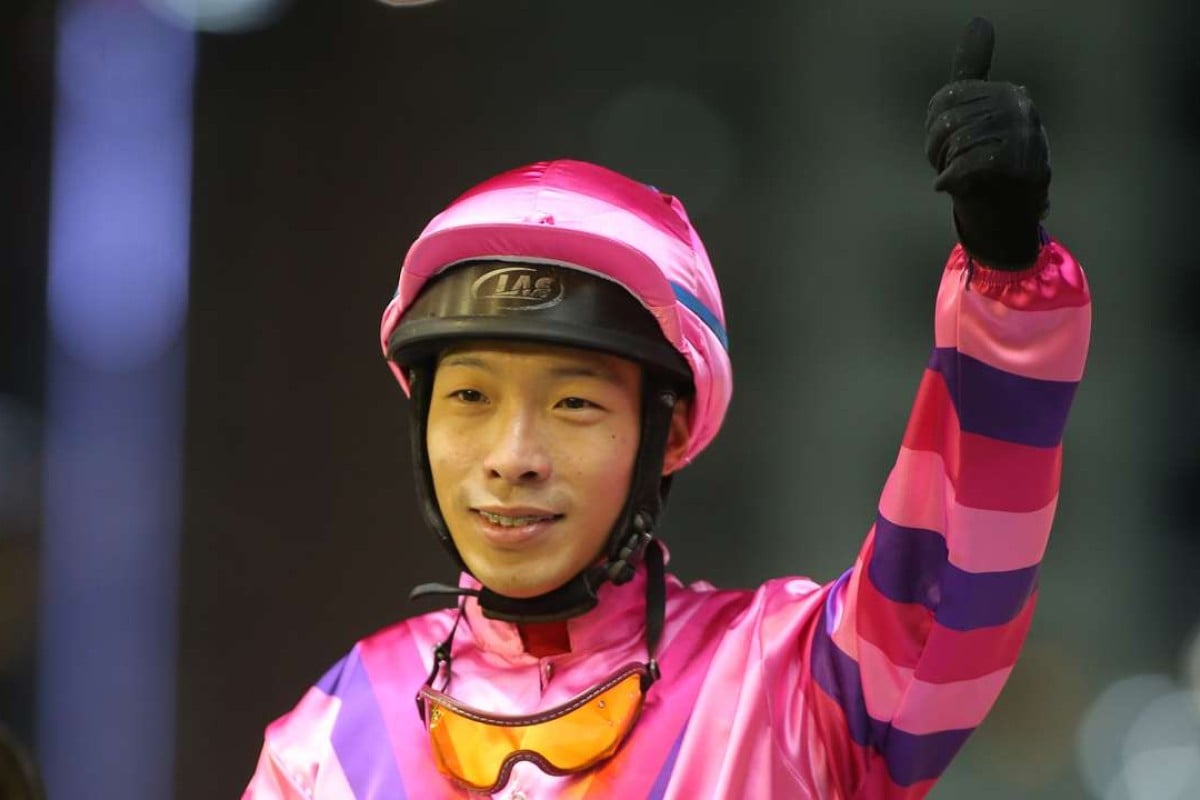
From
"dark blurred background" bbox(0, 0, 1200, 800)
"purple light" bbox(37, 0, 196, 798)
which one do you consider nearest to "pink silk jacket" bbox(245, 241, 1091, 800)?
"dark blurred background" bbox(0, 0, 1200, 800)

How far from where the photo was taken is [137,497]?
2.15 metres

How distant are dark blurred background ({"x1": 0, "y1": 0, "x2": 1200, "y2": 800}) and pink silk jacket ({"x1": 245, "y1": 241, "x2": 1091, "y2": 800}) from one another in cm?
64

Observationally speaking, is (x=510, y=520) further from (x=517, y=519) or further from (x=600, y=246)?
(x=600, y=246)

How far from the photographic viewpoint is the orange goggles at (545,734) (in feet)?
4.31

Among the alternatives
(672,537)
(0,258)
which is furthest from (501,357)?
(0,258)

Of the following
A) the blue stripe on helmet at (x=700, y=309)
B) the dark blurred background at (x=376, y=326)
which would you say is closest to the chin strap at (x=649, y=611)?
the blue stripe on helmet at (x=700, y=309)

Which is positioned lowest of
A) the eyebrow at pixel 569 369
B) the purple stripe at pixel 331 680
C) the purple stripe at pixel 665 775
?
the purple stripe at pixel 665 775

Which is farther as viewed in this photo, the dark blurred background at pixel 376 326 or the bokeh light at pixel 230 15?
the bokeh light at pixel 230 15

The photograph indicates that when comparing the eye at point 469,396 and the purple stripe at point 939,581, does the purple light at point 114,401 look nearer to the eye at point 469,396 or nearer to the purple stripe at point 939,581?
the eye at point 469,396

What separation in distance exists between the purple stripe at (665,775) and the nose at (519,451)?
0.27 meters

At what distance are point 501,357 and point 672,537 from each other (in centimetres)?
78

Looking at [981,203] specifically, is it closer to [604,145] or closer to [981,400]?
[981,400]

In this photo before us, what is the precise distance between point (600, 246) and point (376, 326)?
2.91 ft

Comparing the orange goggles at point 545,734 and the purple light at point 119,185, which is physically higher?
the purple light at point 119,185
